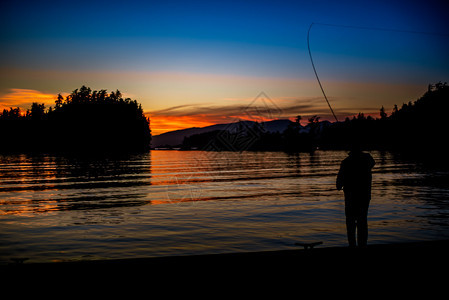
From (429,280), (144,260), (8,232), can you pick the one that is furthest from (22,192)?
(429,280)

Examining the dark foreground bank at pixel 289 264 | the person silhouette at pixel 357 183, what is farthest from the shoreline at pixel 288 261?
the person silhouette at pixel 357 183

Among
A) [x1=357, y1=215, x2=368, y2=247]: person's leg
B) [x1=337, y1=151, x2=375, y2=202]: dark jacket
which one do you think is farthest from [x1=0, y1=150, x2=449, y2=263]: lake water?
[x1=337, y1=151, x2=375, y2=202]: dark jacket

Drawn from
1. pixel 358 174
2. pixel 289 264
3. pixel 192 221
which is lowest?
pixel 192 221

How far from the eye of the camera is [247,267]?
6.53 metres

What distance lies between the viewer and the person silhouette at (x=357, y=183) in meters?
7.22

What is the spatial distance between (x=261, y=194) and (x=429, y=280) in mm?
19619

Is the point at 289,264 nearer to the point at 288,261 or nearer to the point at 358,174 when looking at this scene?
the point at 288,261

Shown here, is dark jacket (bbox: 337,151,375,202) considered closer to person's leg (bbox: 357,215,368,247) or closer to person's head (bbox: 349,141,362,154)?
person's head (bbox: 349,141,362,154)

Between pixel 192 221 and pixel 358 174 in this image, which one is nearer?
pixel 358 174

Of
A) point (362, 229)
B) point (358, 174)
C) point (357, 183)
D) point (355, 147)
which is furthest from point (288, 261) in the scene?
point (355, 147)

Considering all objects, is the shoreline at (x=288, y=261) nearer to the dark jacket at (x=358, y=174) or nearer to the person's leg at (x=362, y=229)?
the person's leg at (x=362, y=229)

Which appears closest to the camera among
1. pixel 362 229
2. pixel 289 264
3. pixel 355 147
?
pixel 289 264

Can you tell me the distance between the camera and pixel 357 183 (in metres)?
7.25

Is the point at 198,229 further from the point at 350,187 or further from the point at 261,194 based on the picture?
the point at 261,194
